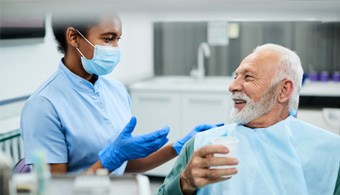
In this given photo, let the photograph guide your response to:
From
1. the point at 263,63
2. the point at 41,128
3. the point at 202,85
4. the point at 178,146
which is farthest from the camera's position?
the point at 202,85

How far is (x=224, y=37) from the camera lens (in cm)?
444

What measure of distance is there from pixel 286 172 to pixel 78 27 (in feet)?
3.14

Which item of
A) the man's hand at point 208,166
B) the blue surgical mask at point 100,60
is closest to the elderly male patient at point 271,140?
the man's hand at point 208,166

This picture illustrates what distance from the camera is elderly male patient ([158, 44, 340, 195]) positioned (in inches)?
65.0

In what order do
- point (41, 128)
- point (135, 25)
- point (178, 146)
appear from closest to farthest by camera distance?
point (41, 128) → point (178, 146) → point (135, 25)

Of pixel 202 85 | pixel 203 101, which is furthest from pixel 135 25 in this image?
pixel 203 101

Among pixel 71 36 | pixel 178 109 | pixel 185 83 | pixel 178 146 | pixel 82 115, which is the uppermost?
pixel 71 36

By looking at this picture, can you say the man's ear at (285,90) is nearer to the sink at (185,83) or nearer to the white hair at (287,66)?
→ the white hair at (287,66)

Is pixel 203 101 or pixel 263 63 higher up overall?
pixel 263 63

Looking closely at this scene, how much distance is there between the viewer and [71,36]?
1.77m

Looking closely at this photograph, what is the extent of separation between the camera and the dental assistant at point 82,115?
1665 mm

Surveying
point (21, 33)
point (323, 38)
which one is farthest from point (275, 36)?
point (21, 33)

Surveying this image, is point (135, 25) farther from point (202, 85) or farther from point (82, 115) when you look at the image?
point (82, 115)

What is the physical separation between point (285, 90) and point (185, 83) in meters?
2.67
